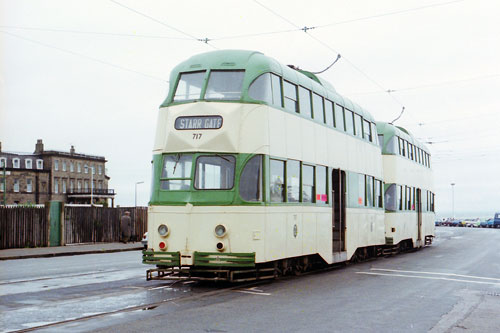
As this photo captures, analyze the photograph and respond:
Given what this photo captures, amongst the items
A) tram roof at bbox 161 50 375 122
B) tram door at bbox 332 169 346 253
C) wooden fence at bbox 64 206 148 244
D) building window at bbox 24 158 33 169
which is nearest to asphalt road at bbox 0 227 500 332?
tram door at bbox 332 169 346 253

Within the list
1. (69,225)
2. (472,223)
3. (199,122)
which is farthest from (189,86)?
(472,223)

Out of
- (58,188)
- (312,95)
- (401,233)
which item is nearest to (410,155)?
(401,233)

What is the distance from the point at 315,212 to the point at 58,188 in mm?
97408

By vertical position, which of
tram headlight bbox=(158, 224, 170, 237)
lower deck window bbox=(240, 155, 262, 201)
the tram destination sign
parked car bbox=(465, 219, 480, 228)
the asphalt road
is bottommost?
parked car bbox=(465, 219, 480, 228)

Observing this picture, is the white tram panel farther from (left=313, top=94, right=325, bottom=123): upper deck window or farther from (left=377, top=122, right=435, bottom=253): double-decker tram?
(left=377, top=122, right=435, bottom=253): double-decker tram

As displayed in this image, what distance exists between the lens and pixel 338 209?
18.2m

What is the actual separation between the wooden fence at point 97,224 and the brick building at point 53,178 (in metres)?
68.5

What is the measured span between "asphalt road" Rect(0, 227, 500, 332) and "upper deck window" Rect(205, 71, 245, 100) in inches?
159

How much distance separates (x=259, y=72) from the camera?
43.7 feet

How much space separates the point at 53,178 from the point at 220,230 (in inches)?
3855

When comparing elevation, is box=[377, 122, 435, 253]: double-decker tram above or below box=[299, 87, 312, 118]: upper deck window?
below

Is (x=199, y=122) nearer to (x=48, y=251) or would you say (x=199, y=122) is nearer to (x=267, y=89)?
(x=267, y=89)

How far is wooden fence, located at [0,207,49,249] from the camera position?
2569cm

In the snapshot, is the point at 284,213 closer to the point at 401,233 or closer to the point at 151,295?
the point at 151,295
